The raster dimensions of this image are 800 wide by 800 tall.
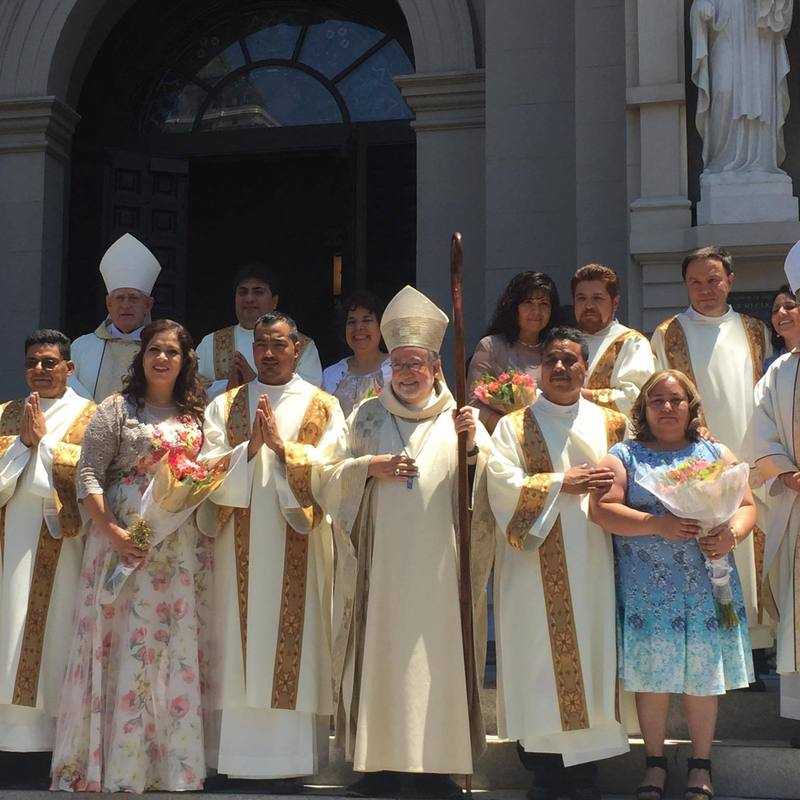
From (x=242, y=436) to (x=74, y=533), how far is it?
80 cm

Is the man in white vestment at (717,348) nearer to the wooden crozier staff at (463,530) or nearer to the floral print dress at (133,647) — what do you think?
the wooden crozier staff at (463,530)

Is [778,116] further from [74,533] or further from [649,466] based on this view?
[74,533]

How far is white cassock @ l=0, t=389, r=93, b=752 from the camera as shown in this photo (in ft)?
20.0

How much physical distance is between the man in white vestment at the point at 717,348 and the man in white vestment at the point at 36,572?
2.66m

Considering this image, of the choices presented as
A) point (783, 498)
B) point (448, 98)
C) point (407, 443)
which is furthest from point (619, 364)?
point (448, 98)

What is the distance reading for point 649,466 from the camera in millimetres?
5582

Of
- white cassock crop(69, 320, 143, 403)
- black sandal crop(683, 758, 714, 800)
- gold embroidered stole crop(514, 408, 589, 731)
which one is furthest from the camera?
white cassock crop(69, 320, 143, 403)

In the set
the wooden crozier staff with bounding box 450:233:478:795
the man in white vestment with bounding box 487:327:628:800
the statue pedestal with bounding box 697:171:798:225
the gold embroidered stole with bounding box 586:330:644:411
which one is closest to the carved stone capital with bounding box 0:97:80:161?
the statue pedestal with bounding box 697:171:798:225

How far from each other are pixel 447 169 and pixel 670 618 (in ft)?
16.5

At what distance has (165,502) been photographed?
19.1 ft

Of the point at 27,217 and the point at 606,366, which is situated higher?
the point at 27,217

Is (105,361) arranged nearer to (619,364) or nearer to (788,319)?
(619,364)

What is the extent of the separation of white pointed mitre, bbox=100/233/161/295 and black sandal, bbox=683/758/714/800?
3.63 m

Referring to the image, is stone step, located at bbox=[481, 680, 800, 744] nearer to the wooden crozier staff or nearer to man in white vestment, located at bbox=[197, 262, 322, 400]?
the wooden crozier staff
